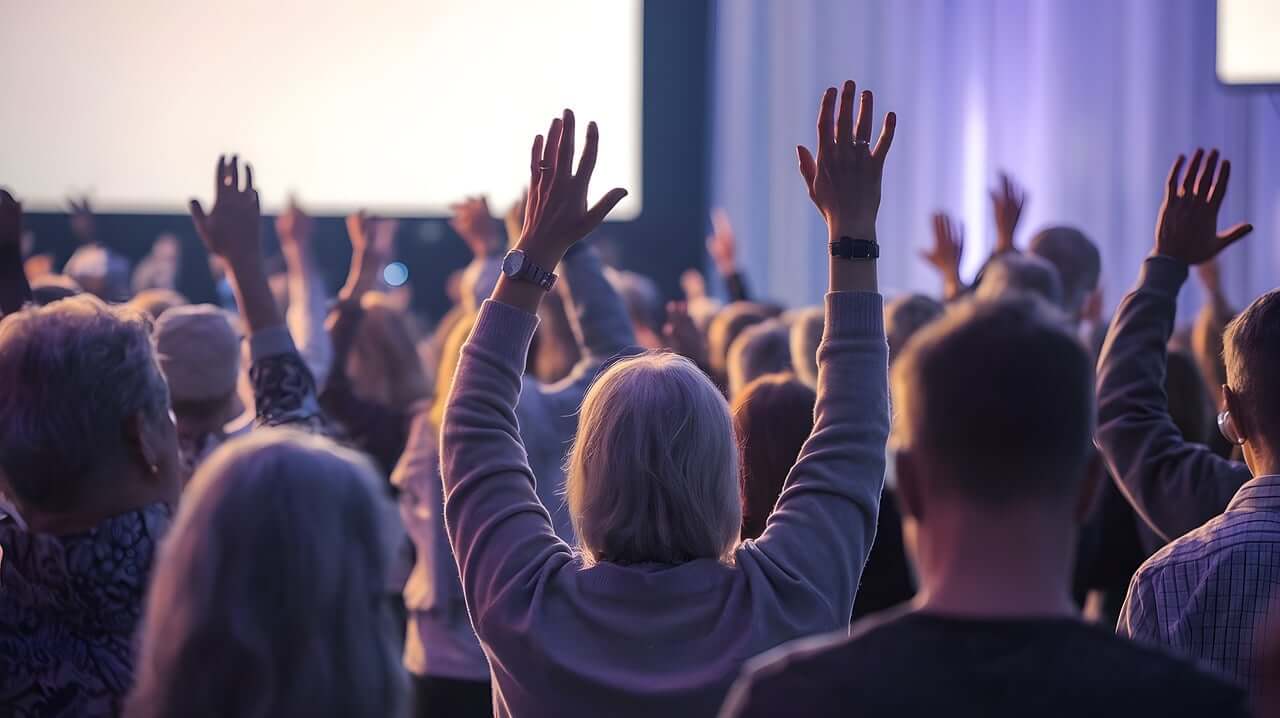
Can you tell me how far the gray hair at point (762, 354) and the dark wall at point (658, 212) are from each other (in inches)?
208

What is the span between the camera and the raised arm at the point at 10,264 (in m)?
2.44

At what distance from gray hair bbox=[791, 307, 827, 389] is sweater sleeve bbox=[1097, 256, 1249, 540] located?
115 centimetres

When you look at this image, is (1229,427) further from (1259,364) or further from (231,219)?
(231,219)

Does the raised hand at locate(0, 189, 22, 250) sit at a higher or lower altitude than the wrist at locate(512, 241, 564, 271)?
higher

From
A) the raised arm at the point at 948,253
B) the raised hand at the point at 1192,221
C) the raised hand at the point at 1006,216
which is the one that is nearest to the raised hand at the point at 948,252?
the raised arm at the point at 948,253

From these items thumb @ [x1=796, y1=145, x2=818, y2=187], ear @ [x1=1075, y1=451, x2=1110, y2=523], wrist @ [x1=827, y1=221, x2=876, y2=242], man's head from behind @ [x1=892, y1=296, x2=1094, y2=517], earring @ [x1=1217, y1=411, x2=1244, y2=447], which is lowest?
earring @ [x1=1217, y1=411, x2=1244, y2=447]

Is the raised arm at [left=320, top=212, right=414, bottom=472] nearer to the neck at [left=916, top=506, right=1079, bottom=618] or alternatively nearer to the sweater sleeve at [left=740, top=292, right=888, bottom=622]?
the sweater sleeve at [left=740, top=292, right=888, bottom=622]

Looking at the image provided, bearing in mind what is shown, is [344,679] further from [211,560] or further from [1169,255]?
[1169,255]

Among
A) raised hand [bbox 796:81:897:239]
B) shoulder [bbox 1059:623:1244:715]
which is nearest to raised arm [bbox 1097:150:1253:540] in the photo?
raised hand [bbox 796:81:897:239]

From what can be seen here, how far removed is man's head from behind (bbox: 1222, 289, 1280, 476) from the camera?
164 centimetres

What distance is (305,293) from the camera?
11.9 ft

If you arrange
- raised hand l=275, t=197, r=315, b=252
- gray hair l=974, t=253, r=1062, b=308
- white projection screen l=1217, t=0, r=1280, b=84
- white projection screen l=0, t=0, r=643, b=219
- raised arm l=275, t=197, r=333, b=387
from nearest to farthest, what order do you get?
gray hair l=974, t=253, r=1062, b=308 → raised arm l=275, t=197, r=333, b=387 → raised hand l=275, t=197, r=315, b=252 → white projection screen l=1217, t=0, r=1280, b=84 → white projection screen l=0, t=0, r=643, b=219

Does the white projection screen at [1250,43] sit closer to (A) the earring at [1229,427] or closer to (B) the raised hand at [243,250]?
(A) the earring at [1229,427]

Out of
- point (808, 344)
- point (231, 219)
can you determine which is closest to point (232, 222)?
point (231, 219)
